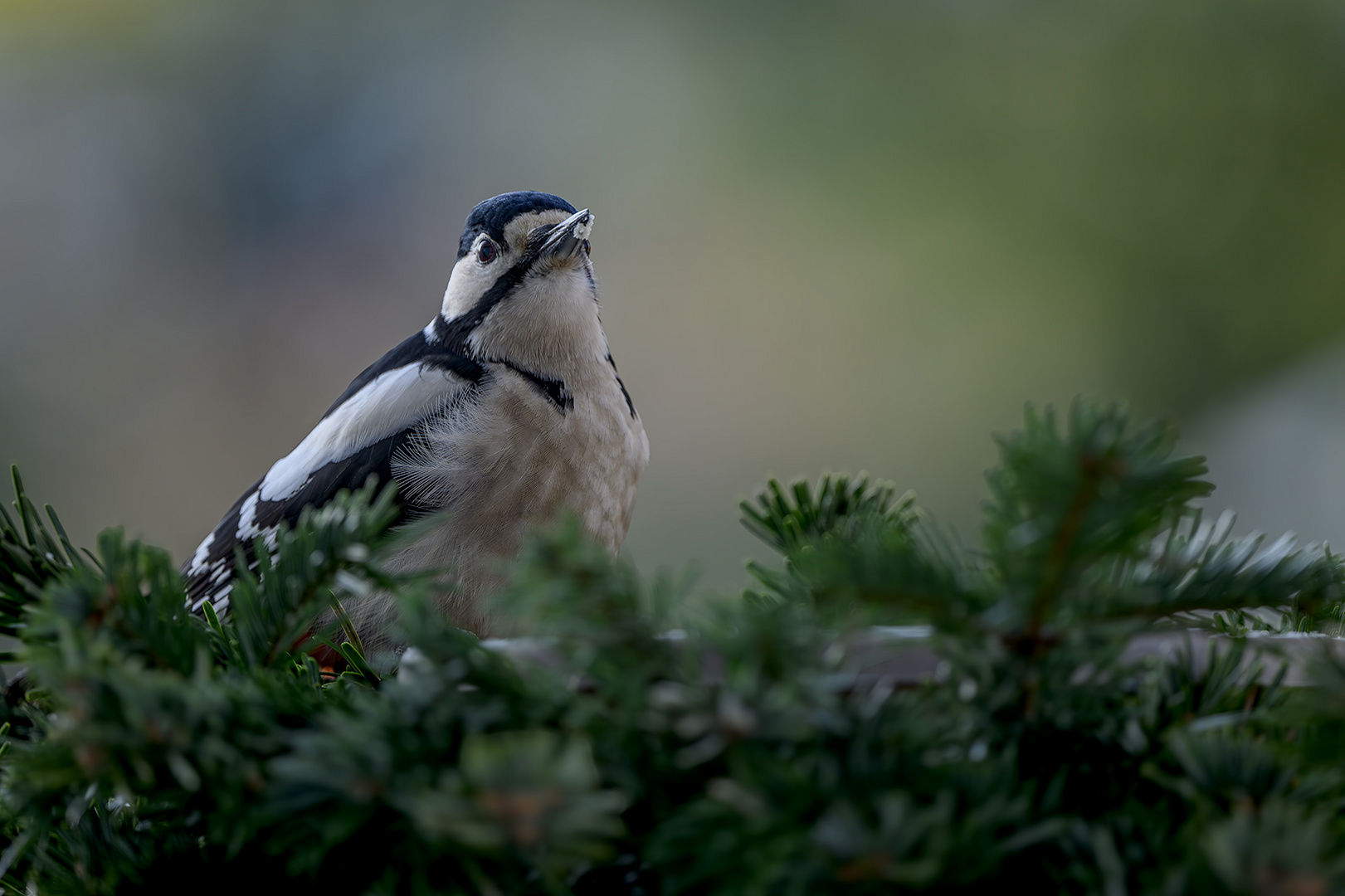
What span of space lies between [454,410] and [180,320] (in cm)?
268

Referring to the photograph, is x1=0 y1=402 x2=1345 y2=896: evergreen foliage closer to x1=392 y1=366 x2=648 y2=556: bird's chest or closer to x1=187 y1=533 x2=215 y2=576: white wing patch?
x1=392 y1=366 x2=648 y2=556: bird's chest

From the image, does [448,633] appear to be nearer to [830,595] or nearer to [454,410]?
[830,595]

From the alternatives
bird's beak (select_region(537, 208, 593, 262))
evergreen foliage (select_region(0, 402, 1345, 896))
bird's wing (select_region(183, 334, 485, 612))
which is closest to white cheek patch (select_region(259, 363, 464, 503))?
bird's wing (select_region(183, 334, 485, 612))

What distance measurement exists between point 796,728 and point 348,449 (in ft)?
3.21

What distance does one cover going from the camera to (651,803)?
0.96 ft

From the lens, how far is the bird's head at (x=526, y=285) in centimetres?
120

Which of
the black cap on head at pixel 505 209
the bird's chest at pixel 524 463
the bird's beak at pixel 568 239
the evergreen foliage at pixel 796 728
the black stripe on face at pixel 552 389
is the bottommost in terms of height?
the evergreen foliage at pixel 796 728

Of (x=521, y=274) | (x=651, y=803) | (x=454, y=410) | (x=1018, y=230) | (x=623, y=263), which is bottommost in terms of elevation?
(x=651, y=803)

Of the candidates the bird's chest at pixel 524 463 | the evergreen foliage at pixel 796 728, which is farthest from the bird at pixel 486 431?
the evergreen foliage at pixel 796 728

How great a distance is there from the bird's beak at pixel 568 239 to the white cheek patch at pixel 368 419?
0.18 m

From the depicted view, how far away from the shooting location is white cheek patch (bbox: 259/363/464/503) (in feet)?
3.69

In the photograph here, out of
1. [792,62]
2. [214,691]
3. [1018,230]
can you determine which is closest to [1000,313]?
[1018,230]

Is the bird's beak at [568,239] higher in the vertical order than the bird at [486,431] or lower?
higher

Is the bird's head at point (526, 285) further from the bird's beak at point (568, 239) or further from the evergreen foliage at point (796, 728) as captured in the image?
the evergreen foliage at point (796, 728)
